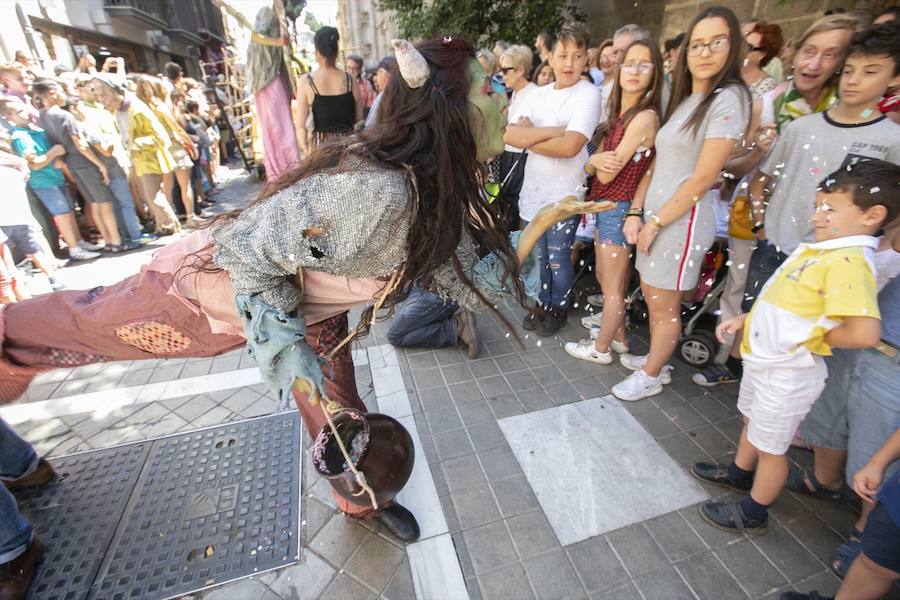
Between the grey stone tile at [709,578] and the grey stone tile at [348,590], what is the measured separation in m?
1.45

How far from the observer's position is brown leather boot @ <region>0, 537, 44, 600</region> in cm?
189

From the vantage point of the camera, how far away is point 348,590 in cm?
200

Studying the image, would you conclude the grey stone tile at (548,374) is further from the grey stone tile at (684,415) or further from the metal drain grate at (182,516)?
the metal drain grate at (182,516)

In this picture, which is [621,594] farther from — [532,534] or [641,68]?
[641,68]

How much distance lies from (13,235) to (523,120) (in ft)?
17.3

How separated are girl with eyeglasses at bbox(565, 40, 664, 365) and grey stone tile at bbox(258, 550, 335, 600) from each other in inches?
93.7

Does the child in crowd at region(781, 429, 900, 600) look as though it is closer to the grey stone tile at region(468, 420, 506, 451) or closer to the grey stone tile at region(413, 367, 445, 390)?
the grey stone tile at region(468, 420, 506, 451)

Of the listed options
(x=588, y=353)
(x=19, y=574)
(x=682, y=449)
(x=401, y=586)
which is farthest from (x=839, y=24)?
(x=19, y=574)

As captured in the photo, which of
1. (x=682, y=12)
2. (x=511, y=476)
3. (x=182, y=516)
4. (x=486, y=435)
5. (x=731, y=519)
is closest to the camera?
(x=731, y=519)

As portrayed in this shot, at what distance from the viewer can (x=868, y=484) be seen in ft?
5.72

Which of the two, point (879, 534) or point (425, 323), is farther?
point (425, 323)

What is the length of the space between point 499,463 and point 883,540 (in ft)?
5.40

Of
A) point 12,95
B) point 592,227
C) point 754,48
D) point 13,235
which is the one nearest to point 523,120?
point 592,227

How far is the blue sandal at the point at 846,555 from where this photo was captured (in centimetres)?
196
